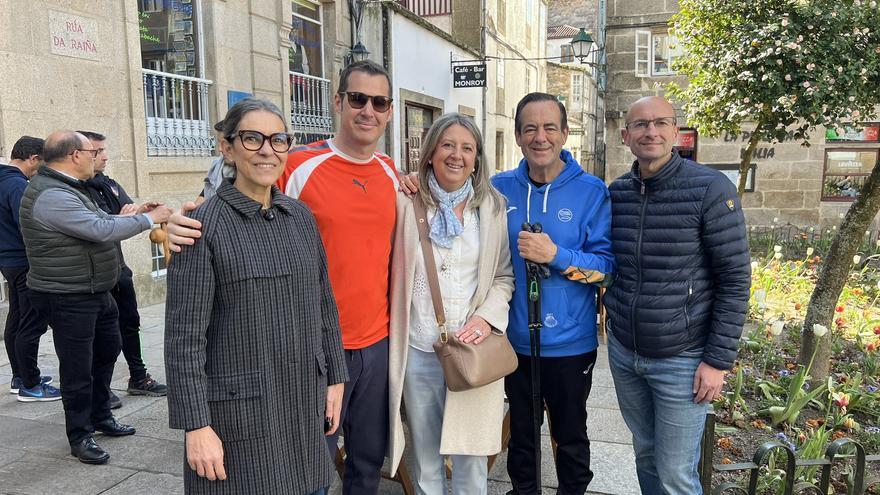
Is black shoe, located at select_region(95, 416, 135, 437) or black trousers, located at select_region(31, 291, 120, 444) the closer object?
black trousers, located at select_region(31, 291, 120, 444)

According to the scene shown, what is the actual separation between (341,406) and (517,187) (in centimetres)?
126

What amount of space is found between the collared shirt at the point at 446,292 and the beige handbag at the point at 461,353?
0.12ft

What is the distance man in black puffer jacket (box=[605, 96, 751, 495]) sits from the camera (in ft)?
7.68

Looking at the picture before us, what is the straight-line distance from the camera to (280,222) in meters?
2.01

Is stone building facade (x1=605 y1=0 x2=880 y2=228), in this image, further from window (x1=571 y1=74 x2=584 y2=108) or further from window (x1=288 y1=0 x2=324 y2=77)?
window (x1=571 y1=74 x2=584 y2=108)

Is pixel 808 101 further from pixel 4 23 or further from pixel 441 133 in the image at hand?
pixel 4 23

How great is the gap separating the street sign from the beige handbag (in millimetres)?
13492

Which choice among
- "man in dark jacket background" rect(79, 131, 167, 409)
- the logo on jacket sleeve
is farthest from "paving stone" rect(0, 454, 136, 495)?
the logo on jacket sleeve

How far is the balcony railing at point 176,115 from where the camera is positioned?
7758 mm

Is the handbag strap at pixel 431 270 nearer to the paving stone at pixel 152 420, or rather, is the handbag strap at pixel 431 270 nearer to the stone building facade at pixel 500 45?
the paving stone at pixel 152 420

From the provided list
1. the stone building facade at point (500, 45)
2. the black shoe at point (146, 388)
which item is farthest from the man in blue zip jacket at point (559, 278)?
the stone building facade at point (500, 45)

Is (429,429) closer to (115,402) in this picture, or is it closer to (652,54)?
(115,402)

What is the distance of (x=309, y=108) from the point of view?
10891 mm

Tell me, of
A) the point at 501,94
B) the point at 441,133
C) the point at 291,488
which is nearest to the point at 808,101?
the point at 441,133
